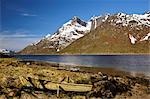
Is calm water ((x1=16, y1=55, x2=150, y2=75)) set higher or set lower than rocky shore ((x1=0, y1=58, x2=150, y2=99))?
higher

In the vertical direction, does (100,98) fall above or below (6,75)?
below

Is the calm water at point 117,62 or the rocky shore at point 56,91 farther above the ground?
the calm water at point 117,62

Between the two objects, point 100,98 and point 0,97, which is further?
point 100,98

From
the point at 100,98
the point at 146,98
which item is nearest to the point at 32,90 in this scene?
the point at 100,98

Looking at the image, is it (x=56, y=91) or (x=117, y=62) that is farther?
(x=117, y=62)

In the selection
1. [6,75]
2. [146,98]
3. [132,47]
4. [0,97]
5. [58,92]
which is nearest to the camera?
[0,97]

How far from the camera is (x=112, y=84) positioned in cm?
1898

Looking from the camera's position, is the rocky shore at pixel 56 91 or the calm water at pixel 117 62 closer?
the rocky shore at pixel 56 91

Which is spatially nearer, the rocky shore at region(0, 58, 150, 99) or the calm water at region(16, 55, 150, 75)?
the rocky shore at region(0, 58, 150, 99)

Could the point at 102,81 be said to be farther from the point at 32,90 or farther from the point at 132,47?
the point at 132,47

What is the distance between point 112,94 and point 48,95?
3.83 metres

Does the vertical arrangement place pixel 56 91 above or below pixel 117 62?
below

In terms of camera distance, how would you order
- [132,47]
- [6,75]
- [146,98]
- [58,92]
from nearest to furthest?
[58,92] → [146,98] → [6,75] → [132,47]

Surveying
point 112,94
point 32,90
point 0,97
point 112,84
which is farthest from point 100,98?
point 0,97
